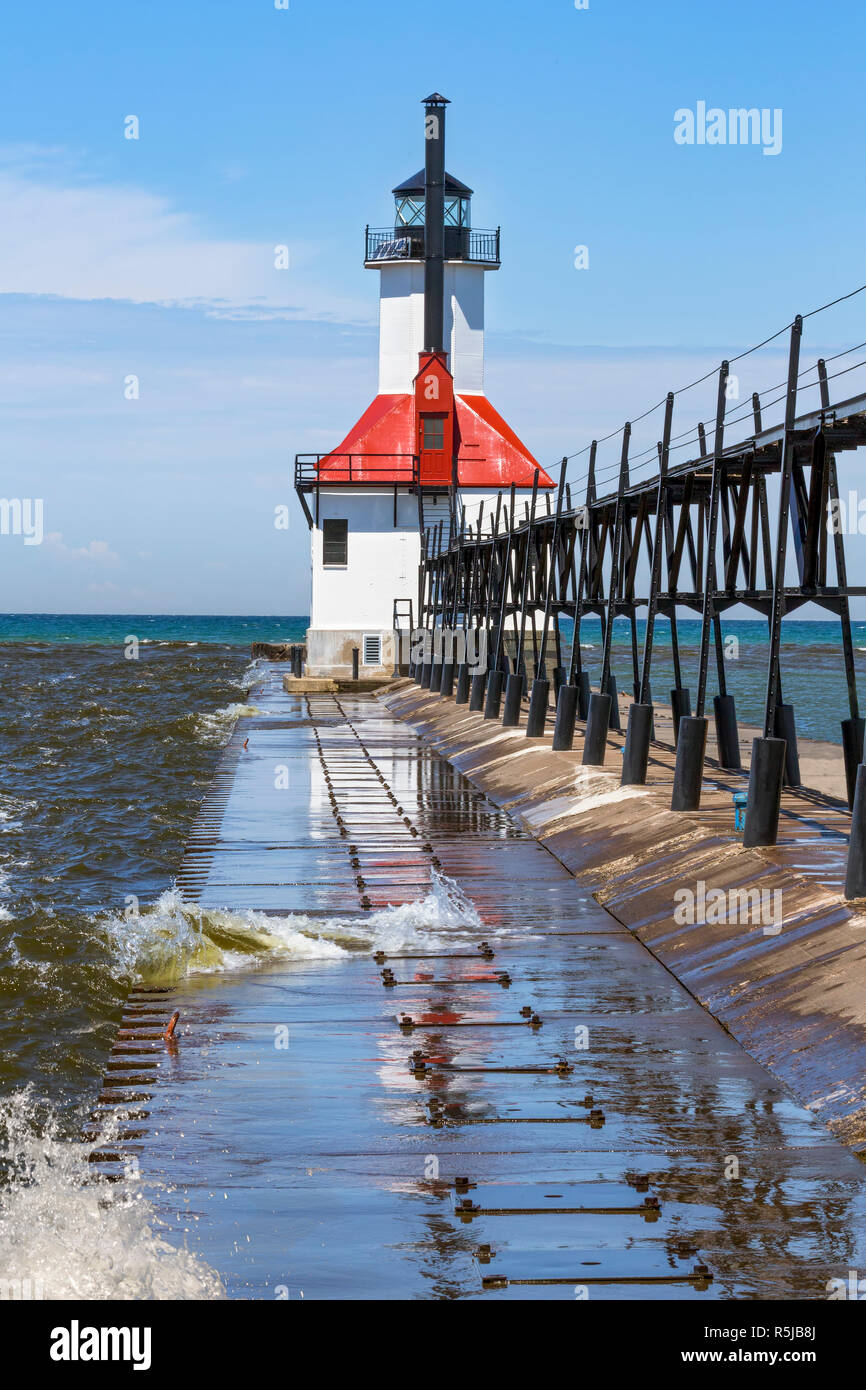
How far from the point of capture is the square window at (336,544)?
178 ft

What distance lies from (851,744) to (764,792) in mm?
2911

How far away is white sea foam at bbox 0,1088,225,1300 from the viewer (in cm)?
680

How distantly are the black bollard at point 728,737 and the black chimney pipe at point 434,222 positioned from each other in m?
36.8

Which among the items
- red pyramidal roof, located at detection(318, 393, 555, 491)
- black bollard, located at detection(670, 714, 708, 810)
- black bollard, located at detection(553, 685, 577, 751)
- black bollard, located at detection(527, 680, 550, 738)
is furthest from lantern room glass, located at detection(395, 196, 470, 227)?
black bollard, located at detection(670, 714, 708, 810)

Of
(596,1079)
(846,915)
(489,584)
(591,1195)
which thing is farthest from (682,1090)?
(489,584)

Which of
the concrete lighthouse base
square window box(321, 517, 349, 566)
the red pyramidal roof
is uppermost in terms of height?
the red pyramidal roof

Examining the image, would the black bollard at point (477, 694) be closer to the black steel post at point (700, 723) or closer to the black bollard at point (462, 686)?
the black bollard at point (462, 686)

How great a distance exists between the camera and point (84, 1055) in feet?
37.5

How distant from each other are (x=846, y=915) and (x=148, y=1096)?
5495 mm

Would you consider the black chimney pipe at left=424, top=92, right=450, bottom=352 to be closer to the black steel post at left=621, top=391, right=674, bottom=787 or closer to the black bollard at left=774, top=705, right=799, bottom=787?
the black steel post at left=621, top=391, right=674, bottom=787

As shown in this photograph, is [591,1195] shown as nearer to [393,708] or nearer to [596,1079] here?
[596,1079]

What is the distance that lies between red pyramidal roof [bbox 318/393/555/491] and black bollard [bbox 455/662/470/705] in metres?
13.7

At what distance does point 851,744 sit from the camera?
1702 cm
